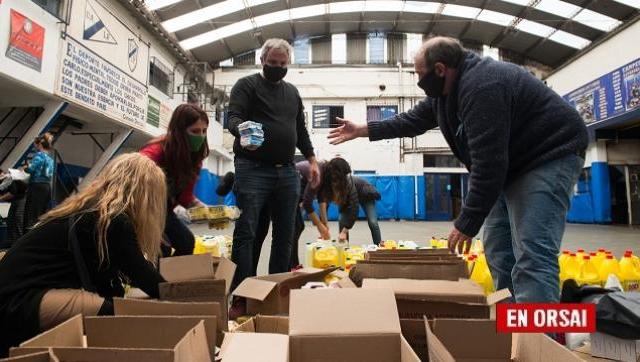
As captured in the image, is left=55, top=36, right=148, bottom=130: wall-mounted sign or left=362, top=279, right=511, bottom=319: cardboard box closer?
left=362, top=279, right=511, bottom=319: cardboard box

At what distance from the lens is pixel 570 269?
8.39 ft

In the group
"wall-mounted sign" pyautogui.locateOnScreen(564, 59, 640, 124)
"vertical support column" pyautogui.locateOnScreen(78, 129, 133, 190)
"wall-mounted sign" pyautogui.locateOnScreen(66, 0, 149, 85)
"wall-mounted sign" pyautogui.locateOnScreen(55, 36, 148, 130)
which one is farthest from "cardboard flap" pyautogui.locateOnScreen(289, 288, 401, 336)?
"wall-mounted sign" pyautogui.locateOnScreen(564, 59, 640, 124)

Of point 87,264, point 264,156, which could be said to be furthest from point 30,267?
point 264,156

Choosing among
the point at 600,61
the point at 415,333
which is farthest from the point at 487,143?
the point at 600,61

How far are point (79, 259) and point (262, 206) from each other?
4.02ft

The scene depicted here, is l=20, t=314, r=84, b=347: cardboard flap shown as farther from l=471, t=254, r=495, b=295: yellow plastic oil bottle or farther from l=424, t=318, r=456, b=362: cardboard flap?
l=471, t=254, r=495, b=295: yellow plastic oil bottle

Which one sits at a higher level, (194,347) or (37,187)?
(37,187)

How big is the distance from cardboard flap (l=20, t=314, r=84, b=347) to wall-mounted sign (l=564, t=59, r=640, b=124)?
35.5 feet

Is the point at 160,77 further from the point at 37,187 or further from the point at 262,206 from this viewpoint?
the point at 262,206

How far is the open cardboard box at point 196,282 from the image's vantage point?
133 cm

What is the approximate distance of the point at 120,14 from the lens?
8.27 metres

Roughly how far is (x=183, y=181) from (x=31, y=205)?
3538mm

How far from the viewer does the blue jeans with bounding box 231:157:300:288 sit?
2295 mm

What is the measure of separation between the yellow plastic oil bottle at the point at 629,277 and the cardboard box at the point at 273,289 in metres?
1.84
